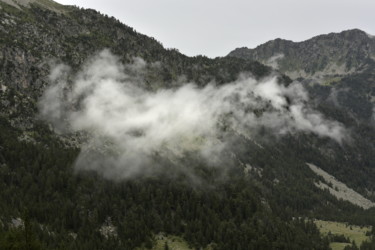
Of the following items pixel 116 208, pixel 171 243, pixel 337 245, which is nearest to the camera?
pixel 171 243

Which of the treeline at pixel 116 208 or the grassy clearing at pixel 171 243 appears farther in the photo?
the grassy clearing at pixel 171 243

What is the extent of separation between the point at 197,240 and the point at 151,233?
16436 mm

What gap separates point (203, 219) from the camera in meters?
163

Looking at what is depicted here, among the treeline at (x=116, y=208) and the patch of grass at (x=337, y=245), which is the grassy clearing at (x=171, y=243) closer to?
the treeline at (x=116, y=208)

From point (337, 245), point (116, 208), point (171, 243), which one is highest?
point (116, 208)

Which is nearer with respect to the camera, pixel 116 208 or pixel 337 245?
pixel 116 208

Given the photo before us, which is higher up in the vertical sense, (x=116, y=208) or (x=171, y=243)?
(x=116, y=208)

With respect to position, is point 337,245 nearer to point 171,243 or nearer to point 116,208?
point 171,243

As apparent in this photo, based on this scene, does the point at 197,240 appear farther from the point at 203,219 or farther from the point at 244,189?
the point at 244,189

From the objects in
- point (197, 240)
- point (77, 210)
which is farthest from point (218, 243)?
point (77, 210)

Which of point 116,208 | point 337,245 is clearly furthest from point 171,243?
point 337,245

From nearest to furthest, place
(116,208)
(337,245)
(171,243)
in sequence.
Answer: (171,243) → (116,208) → (337,245)

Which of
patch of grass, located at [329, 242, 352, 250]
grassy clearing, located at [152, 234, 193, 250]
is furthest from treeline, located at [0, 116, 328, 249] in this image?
patch of grass, located at [329, 242, 352, 250]

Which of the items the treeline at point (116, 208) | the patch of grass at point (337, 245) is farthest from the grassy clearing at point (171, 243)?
the patch of grass at point (337, 245)
